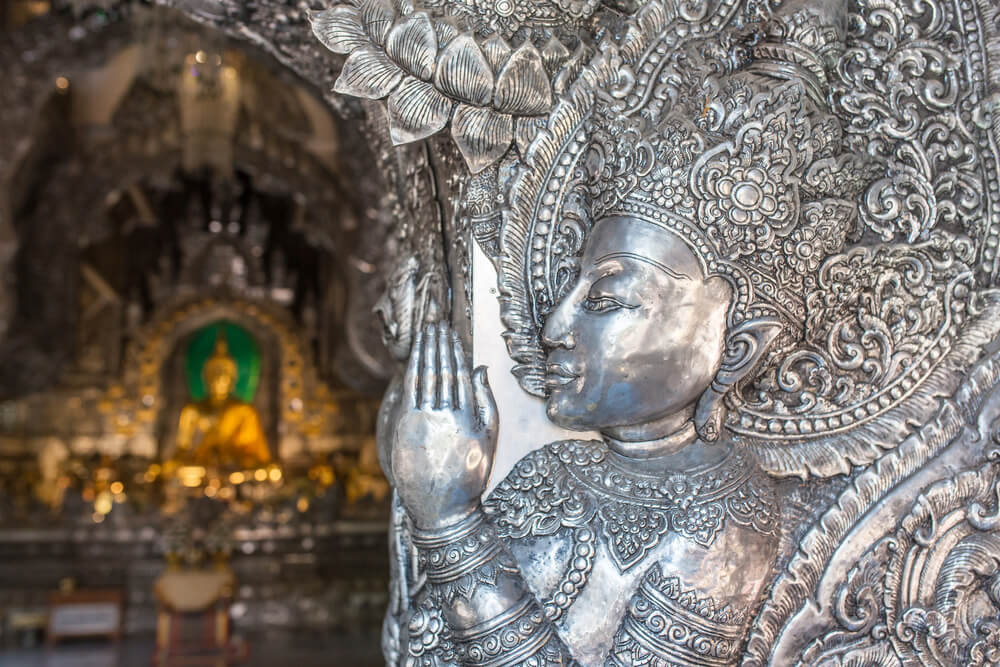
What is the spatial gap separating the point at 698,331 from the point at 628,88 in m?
0.51

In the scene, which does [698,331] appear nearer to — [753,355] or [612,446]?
[753,355]

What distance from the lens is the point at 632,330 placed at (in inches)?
71.0

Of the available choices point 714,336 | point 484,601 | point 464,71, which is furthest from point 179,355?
point 714,336

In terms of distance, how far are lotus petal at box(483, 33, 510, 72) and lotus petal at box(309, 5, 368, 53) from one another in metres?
0.25

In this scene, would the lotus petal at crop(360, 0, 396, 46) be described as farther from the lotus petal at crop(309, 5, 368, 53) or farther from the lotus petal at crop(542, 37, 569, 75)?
the lotus petal at crop(542, 37, 569, 75)

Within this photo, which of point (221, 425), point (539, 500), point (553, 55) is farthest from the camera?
point (221, 425)

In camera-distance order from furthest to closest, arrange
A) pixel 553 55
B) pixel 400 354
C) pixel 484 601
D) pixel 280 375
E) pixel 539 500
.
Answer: pixel 280 375 → pixel 400 354 → pixel 553 55 → pixel 539 500 → pixel 484 601

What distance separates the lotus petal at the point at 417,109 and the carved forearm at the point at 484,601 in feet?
2.54

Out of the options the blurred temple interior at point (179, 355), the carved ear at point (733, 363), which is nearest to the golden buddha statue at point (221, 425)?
the blurred temple interior at point (179, 355)

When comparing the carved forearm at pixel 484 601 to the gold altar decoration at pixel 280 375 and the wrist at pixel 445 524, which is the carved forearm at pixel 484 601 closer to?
the wrist at pixel 445 524

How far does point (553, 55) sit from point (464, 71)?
8.9 inches

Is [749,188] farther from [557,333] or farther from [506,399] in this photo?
[506,399]

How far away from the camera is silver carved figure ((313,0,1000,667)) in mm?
1813

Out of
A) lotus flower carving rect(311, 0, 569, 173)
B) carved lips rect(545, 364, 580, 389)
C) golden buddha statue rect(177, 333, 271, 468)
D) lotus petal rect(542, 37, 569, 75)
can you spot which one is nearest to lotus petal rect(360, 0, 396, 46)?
lotus flower carving rect(311, 0, 569, 173)
